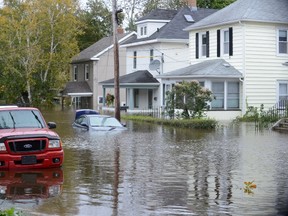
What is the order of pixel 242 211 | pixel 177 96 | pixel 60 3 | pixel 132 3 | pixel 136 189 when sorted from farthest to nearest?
1. pixel 132 3
2. pixel 60 3
3. pixel 177 96
4. pixel 136 189
5. pixel 242 211

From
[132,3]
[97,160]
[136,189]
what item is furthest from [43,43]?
[136,189]

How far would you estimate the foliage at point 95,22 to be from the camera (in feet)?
293

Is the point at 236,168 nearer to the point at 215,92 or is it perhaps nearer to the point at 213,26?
the point at 215,92

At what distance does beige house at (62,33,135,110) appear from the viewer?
7181 cm

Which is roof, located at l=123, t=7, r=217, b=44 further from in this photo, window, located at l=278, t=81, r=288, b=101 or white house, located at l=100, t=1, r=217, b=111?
window, located at l=278, t=81, r=288, b=101

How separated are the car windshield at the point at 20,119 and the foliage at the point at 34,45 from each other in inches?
1862

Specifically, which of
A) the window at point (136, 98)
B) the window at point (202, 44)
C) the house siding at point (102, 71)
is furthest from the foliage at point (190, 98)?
the house siding at point (102, 71)

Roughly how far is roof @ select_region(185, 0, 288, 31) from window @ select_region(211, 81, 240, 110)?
4174 millimetres

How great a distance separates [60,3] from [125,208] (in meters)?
57.7

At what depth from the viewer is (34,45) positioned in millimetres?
67375

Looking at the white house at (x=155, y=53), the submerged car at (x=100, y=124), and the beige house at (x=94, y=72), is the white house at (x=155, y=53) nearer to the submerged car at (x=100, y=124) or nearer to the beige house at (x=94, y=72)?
the beige house at (x=94, y=72)

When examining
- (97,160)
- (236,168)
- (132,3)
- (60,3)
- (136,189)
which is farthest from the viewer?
(132,3)

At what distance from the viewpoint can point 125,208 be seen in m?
12.2

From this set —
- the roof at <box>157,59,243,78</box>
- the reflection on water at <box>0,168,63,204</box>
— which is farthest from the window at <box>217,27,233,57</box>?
the reflection on water at <box>0,168,63,204</box>
